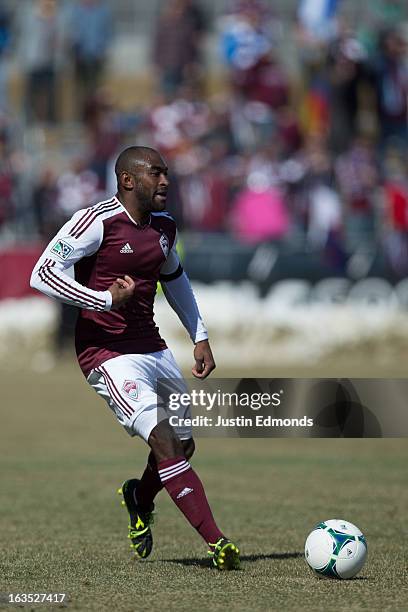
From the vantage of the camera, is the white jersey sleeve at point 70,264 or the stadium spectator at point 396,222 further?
the stadium spectator at point 396,222

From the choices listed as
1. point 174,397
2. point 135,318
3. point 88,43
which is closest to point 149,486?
point 174,397

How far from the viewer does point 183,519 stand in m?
9.74

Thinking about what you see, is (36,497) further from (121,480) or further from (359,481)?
(359,481)

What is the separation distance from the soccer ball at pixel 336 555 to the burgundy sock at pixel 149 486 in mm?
1157

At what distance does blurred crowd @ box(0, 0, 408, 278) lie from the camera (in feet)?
69.4

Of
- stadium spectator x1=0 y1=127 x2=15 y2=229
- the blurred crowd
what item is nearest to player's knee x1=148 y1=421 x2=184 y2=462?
the blurred crowd

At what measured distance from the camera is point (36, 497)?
34.6 feet

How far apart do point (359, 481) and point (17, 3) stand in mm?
17368

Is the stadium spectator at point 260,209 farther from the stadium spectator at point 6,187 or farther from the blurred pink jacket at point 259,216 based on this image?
the stadium spectator at point 6,187

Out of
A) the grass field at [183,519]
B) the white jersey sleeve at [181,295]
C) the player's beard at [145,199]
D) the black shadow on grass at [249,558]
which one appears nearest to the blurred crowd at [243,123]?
the grass field at [183,519]

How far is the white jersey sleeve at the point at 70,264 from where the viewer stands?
716 centimetres

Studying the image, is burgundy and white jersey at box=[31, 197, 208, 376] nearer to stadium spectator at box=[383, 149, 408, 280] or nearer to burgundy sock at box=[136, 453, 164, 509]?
burgundy sock at box=[136, 453, 164, 509]

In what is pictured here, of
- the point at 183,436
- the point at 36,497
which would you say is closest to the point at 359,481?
the point at 36,497

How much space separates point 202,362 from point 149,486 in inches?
32.8
